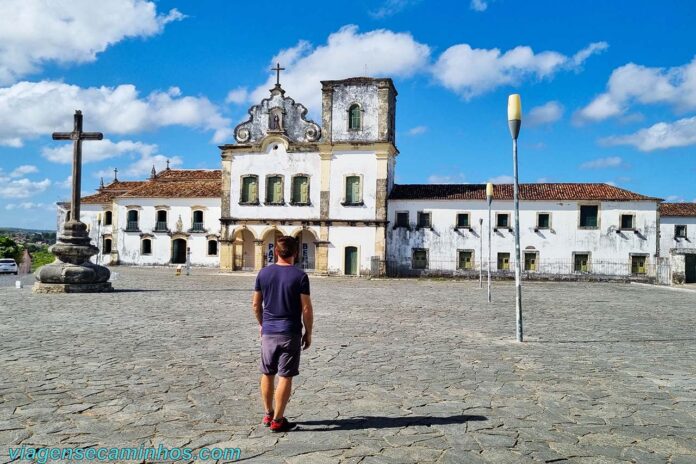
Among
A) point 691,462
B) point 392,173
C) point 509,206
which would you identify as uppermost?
point 392,173

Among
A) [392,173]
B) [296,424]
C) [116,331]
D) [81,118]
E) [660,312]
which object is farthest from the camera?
[392,173]

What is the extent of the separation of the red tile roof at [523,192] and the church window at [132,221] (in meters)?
19.3

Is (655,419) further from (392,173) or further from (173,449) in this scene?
(392,173)

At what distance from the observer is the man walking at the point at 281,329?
4.44 meters

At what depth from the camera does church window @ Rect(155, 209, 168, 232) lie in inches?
1528

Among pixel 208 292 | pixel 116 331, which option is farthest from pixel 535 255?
pixel 116 331

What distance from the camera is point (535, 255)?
1237 inches

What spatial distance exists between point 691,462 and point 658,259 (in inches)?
1142

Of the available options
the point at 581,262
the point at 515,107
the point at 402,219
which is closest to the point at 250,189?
the point at 402,219

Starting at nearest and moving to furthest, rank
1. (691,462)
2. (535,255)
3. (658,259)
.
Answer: (691,462), (658,259), (535,255)

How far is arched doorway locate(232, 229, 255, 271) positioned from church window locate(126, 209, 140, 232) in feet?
31.6

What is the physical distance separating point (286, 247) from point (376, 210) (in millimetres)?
27763

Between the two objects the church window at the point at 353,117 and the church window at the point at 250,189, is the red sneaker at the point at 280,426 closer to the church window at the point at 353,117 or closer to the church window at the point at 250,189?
the church window at the point at 353,117

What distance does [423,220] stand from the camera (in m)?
32.4
